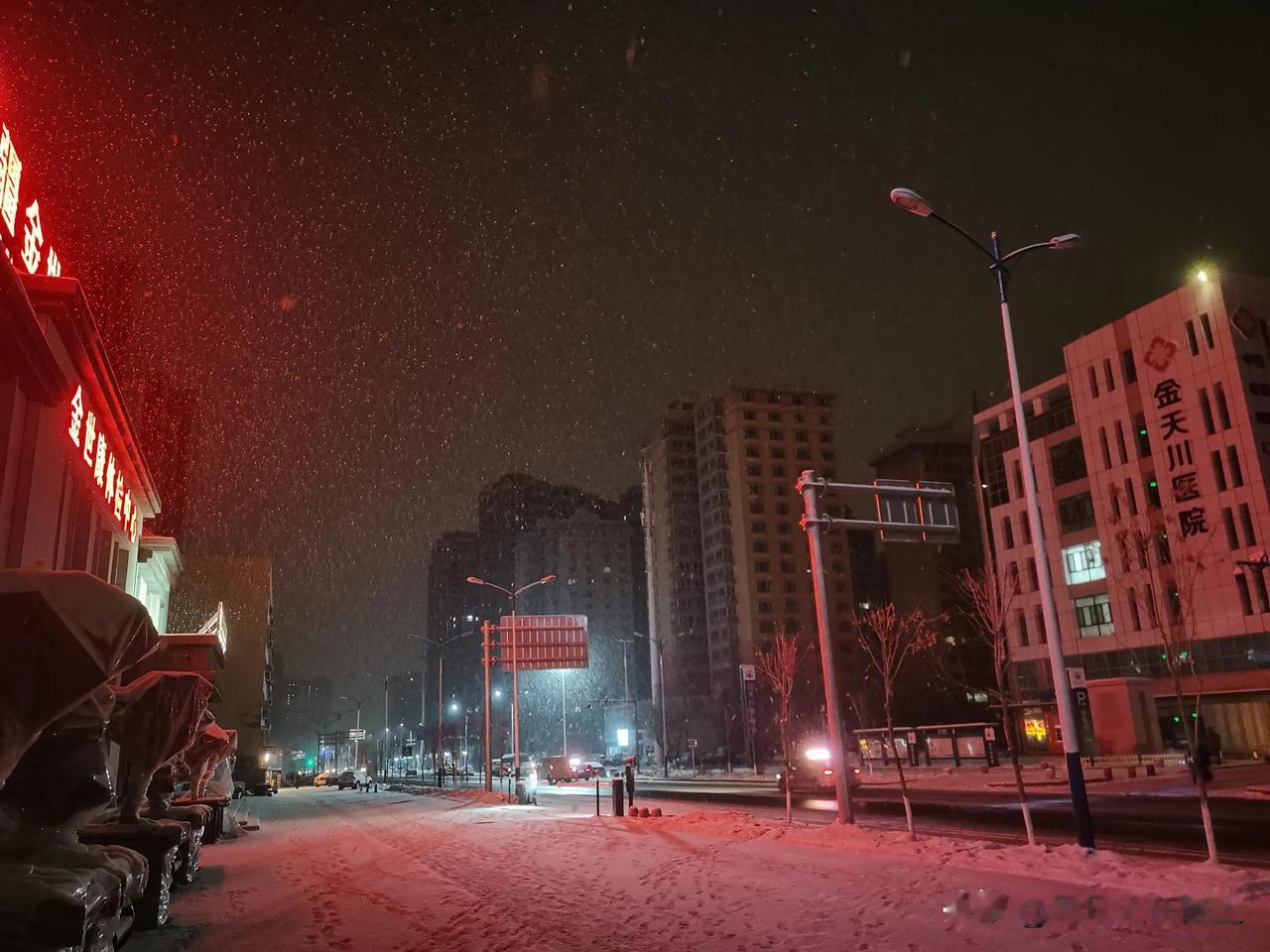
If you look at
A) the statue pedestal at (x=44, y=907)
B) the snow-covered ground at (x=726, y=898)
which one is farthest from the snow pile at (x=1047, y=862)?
the statue pedestal at (x=44, y=907)

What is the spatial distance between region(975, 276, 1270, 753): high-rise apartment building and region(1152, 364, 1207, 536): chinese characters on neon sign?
7 cm

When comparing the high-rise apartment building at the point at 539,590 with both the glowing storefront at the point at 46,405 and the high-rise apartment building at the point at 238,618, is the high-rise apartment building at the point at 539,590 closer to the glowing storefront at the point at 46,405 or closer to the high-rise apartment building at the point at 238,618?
the high-rise apartment building at the point at 238,618

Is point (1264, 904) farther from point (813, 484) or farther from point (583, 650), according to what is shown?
point (583, 650)

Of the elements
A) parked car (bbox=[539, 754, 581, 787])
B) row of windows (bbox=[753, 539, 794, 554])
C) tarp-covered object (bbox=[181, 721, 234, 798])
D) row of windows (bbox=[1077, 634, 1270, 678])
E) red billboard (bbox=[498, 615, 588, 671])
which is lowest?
parked car (bbox=[539, 754, 581, 787])

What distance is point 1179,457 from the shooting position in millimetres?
50688

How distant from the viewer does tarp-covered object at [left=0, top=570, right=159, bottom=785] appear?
19.7ft

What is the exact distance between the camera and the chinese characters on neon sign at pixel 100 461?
66.0ft

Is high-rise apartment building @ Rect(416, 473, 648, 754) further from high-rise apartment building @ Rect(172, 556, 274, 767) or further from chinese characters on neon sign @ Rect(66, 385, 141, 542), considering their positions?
chinese characters on neon sign @ Rect(66, 385, 141, 542)

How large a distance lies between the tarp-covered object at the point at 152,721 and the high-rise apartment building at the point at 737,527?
8978 centimetres

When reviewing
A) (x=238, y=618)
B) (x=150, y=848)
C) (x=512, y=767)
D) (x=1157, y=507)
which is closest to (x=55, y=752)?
(x=150, y=848)

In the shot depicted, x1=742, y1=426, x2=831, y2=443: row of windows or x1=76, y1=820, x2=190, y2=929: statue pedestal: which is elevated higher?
x1=742, y1=426, x2=831, y2=443: row of windows

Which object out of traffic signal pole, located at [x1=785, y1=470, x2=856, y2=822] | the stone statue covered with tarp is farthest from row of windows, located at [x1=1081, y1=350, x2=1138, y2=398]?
the stone statue covered with tarp

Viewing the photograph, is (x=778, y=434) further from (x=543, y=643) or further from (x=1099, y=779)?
(x=1099, y=779)

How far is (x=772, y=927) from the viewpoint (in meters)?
8.55
